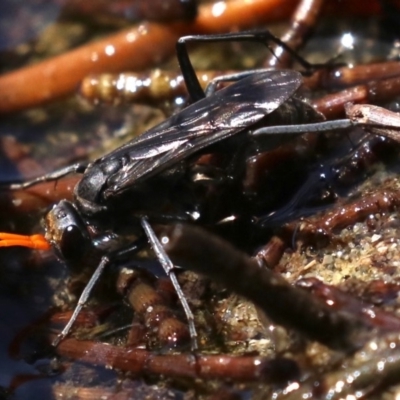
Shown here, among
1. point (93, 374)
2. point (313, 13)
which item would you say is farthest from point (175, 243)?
point (313, 13)

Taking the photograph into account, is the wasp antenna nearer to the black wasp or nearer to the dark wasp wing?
the black wasp

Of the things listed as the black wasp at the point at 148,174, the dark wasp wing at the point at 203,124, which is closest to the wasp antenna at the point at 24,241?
the black wasp at the point at 148,174

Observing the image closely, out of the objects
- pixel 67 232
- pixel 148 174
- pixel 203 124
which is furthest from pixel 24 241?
pixel 203 124

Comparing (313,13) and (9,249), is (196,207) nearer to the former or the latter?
(9,249)

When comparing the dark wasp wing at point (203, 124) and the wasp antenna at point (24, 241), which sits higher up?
the dark wasp wing at point (203, 124)

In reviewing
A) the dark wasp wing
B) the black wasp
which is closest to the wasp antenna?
the black wasp

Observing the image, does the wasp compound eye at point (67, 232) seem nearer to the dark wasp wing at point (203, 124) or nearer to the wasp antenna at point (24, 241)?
the wasp antenna at point (24, 241)

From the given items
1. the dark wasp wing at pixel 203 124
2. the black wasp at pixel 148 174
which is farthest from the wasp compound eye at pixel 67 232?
the dark wasp wing at pixel 203 124
